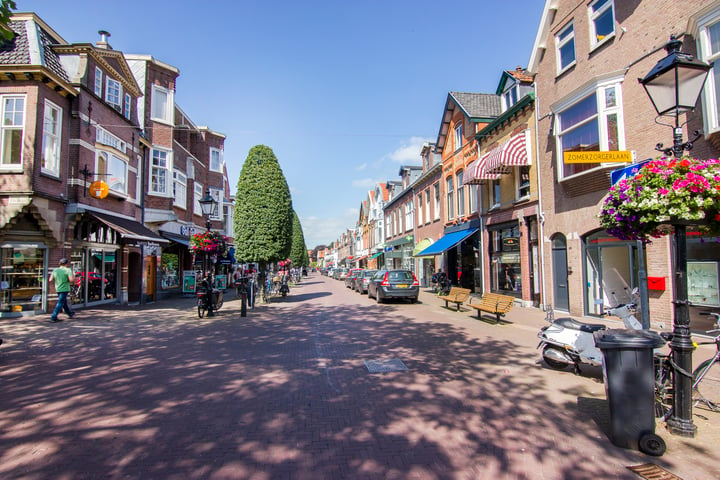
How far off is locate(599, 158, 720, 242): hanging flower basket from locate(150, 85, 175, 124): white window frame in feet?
67.7

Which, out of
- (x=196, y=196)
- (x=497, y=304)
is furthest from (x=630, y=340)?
(x=196, y=196)

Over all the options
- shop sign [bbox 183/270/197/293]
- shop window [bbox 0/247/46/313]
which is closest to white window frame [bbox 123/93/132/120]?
shop window [bbox 0/247/46/313]

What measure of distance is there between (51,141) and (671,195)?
1604 centimetres

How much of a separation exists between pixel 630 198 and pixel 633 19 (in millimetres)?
8786

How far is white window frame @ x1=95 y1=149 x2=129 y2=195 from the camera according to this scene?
14.4 metres

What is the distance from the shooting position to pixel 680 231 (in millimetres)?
4137

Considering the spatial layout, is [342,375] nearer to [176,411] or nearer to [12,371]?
[176,411]

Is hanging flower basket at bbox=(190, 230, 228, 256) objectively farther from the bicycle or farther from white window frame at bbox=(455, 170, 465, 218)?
the bicycle

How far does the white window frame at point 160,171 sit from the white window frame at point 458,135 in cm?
1542

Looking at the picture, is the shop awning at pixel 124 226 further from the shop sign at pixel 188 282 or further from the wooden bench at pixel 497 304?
the wooden bench at pixel 497 304

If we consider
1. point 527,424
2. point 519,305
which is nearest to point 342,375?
point 527,424

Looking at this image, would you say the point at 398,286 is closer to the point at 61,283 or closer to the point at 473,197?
the point at 473,197

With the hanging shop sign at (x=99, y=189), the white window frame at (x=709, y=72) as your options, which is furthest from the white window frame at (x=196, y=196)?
the white window frame at (x=709, y=72)

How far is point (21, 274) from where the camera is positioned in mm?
11828
